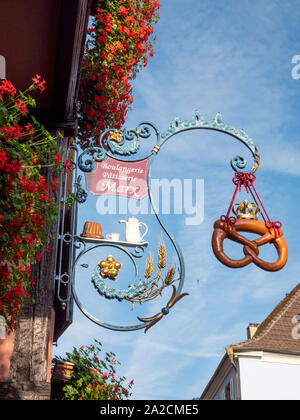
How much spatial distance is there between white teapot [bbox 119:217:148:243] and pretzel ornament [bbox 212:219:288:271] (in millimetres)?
817

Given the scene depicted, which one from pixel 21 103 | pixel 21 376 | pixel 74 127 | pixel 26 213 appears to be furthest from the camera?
pixel 74 127

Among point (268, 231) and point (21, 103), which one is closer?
point (21, 103)

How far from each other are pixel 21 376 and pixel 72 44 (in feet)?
9.47

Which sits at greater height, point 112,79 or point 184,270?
point 112,79

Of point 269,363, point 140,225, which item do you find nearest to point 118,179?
point 140,225

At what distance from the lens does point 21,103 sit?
4031mm

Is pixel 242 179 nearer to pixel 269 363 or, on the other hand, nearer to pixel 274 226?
pixel 274 226

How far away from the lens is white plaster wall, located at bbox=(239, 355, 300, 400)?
62.3ft

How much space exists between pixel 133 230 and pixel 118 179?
0.58 metres

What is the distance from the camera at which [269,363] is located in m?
19.2

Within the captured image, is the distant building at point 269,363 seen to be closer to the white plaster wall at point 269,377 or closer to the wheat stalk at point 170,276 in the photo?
the white plaster wall at point 269,377

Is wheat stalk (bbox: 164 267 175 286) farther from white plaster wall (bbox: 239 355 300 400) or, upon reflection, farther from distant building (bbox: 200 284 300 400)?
white plaster wall (bbox: 239 355 300 400)
